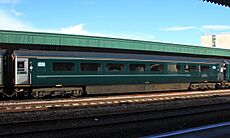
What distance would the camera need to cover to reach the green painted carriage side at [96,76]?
1767 cm

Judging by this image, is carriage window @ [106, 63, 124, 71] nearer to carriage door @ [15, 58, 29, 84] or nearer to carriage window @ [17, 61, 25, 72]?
carriage door @ [15, 58, 29, 84]

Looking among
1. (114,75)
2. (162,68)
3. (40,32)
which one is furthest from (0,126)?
(40,32)

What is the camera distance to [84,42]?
2789 cm

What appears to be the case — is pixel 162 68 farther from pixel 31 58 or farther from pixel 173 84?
pixel 31 58

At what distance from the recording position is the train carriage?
1747cm

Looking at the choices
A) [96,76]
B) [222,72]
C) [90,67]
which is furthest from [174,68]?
[90,67]

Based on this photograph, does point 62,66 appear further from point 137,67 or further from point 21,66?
point 137,67

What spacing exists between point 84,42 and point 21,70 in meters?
11.3

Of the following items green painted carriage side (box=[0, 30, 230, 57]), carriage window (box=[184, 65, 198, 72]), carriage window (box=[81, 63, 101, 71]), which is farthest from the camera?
green painted carriage side (box=[0, 30, 230, 57])

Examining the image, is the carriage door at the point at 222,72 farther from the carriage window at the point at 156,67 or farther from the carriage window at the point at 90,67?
the carriage window at the point at 90,67

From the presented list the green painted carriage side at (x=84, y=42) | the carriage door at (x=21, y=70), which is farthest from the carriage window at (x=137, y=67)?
the green painted carriage side at (x=84, y=42)

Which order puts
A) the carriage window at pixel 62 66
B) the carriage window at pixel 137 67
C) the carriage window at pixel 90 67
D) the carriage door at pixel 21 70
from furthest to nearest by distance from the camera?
the carriage window at pixel 137 67
the carriage window at pixel 90 67
the carriage window at pixel 62 66
the carriage door at pixel 21 70

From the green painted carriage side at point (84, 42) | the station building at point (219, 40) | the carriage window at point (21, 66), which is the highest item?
the station building at point (219, 40)

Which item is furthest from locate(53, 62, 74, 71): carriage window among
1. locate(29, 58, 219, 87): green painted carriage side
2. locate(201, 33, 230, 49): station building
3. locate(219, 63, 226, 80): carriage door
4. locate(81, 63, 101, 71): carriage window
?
locate(201, 33, 230, 49): station building
